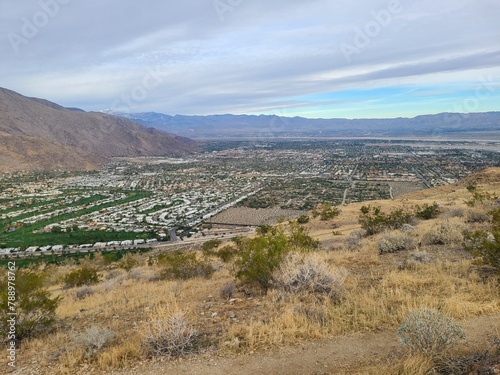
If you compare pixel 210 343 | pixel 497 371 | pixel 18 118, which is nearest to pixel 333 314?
pixel 210 343

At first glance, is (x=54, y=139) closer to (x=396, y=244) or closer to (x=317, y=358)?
(x=396, y=244)

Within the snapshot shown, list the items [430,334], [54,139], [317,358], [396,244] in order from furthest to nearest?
[54,139]
[396,244]
[317,358]
[430,334]

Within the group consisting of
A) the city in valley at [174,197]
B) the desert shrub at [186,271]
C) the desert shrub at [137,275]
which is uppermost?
the desert shrub at [186,271]

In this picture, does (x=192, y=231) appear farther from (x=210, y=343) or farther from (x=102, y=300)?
(x=210, y=343)

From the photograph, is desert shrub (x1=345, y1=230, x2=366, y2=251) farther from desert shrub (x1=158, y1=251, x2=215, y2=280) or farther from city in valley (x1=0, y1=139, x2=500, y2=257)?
city in valley (x1=0, y1=139, x2=500, y2=257)

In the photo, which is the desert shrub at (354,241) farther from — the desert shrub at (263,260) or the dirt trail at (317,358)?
the dirt trail at (317,358)

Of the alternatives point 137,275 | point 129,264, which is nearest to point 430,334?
point 137,275

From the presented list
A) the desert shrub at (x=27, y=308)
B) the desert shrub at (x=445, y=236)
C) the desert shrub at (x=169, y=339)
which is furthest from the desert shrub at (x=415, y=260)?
the desert shrub at (x=27, y=308)

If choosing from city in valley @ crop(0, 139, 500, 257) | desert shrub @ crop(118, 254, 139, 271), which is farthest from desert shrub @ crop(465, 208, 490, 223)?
city in valley @ crop(0, 139, 500, 257)
